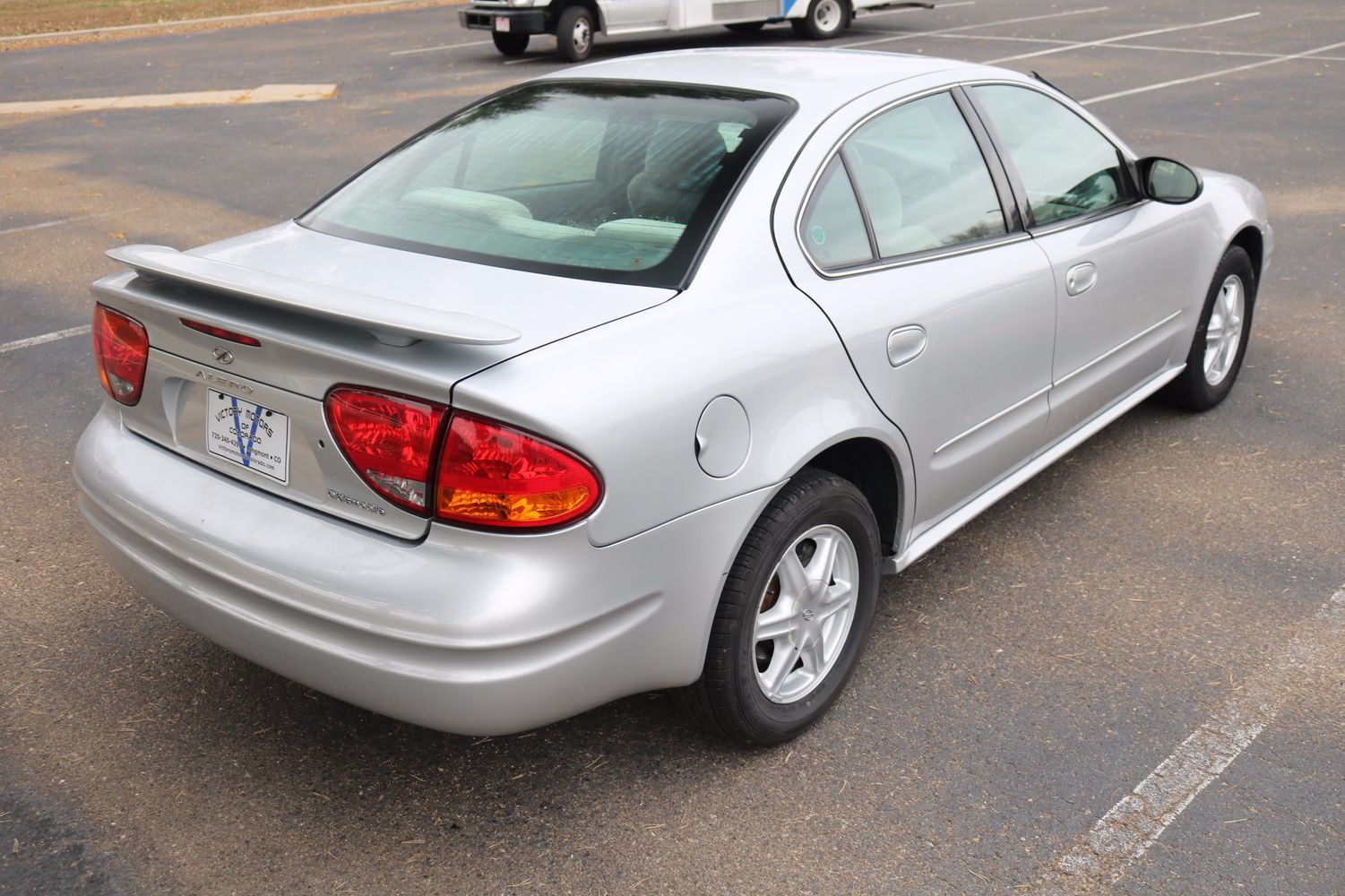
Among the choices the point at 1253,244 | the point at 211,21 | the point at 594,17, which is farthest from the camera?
the point at 211,21

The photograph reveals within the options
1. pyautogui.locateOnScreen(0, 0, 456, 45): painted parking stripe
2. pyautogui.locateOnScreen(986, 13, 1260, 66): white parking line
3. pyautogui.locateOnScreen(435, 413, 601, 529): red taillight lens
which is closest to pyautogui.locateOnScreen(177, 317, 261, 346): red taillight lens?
pyautogui.locateOnScreen(435, 413, 601, 529): red taillight lens

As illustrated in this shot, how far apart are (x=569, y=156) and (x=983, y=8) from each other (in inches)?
827

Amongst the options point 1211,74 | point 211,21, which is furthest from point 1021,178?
point 211,21

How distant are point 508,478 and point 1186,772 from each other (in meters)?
1.84

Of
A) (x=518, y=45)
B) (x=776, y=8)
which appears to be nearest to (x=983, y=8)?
(x=776, y=8)

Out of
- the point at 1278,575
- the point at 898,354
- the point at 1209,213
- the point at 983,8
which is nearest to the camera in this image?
the point at 898,354

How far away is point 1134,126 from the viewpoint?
11438mm

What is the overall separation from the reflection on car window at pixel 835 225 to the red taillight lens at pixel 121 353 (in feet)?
5.33

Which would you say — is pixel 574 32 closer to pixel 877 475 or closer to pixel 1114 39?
pixel 1114 39

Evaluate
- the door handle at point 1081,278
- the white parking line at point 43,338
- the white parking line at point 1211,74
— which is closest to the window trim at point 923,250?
the door handle at point 1081,278

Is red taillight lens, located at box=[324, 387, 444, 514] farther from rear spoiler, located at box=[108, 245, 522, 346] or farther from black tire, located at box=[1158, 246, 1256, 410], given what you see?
black tire, located at box=[1158, 246, 1256, 410]

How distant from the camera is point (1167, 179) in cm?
438

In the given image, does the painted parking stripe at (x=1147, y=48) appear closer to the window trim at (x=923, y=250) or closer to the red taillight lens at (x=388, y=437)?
the window trim at (x=923, y=250)

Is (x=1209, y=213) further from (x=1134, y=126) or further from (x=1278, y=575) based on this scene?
(x=1134, y=126)
